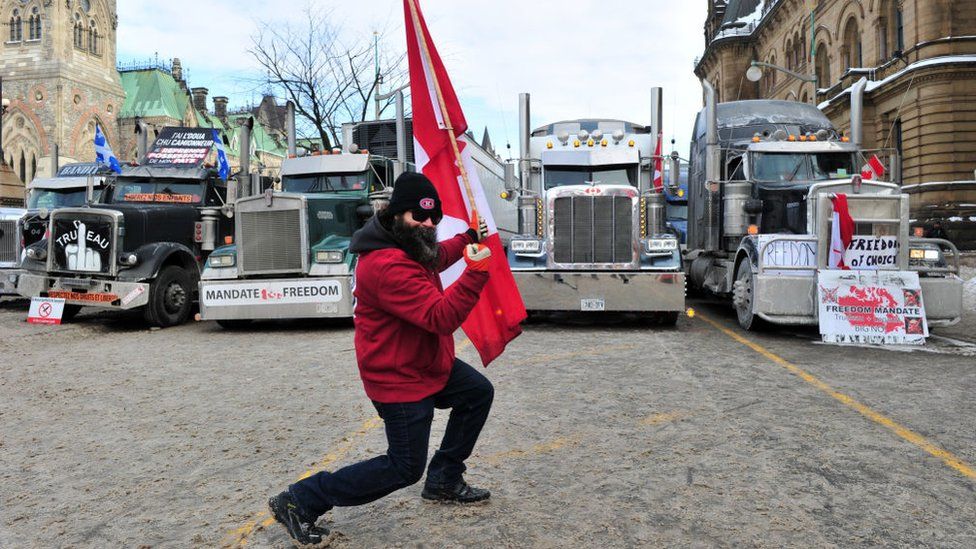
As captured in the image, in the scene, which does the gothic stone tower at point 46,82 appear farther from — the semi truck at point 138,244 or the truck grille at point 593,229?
the truck grille at point 593,229

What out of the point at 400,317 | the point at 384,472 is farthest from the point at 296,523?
the point at 400,317

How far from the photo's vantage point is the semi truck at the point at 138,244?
12242 mm

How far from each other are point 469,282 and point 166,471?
274cm

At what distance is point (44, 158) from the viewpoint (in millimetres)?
63781

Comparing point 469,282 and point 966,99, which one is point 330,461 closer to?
point 469,282

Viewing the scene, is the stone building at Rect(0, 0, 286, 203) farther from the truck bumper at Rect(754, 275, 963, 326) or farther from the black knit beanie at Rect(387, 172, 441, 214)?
the black knit beanie at Rect(387, 172, 441, 214)

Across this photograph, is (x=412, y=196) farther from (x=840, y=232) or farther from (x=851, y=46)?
(x=851, y=46)

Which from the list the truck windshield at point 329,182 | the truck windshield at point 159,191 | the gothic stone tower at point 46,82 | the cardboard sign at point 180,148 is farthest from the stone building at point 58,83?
the truck windshield at point 329,182

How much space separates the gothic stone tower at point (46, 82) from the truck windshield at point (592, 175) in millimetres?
62341

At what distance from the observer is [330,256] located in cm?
1175

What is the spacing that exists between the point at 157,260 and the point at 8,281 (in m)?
4.33

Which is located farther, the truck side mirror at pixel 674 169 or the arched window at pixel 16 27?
the arched window at pixel 16 27

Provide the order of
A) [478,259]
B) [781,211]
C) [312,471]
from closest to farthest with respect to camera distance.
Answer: [478,259] → [312,471] → [781,211]

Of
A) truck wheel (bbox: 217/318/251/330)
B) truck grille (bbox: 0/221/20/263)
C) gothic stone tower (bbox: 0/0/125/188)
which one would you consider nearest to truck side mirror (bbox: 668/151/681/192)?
truck wheel (bbox: 217/318/251/330)
